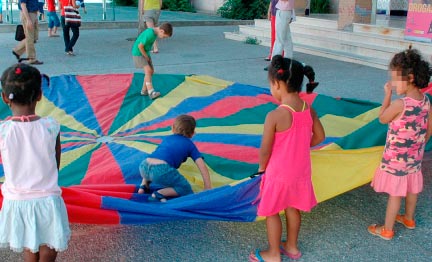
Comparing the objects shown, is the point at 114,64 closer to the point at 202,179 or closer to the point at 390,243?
the point at 202,179

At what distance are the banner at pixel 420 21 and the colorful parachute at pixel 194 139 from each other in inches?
154

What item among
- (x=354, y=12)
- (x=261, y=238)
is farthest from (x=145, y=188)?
(x=354, y=12)

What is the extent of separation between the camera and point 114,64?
889 cm

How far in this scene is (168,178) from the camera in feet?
10.4

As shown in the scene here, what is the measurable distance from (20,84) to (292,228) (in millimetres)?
1597

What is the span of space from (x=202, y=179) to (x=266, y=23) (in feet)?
30.2

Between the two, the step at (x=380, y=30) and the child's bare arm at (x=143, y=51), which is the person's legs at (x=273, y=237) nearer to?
the child's bare arm at (x=143, y=51)

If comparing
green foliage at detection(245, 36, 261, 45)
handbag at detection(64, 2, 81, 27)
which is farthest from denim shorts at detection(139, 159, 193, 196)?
green foliage at detection(245, 36, 261, 45)

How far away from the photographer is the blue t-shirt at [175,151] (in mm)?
3209

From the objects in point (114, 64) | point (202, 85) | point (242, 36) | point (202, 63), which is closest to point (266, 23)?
point (242, 36)

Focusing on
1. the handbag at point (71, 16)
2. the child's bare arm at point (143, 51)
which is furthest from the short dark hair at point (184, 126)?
the handbag at point (71, 16)

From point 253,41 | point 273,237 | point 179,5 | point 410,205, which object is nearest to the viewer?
point 273,237

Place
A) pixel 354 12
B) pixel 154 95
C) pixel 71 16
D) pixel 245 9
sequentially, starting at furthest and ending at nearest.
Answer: pixel 245 9 < pixel 354 12 < pixel 71 16 < pixel 154 95

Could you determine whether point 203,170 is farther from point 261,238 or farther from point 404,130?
point 404,130
